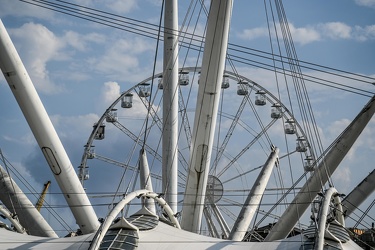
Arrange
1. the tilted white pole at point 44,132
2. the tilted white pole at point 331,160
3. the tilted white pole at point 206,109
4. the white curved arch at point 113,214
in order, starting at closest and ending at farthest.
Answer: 1. the white curved arch at point 113,214
2. the tilted white pole at point 44,132
3. the tilted white pole at point 206,109
4. the tilted white pole at point 331,160

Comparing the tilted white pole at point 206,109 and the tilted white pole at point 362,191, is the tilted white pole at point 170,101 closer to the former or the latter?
the tilted white pole at point 206,109

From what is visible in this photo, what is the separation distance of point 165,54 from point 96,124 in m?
17.2

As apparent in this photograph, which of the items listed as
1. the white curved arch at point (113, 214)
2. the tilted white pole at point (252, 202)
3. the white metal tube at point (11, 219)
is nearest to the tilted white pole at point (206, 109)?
the white curved arch at point (113, 214)

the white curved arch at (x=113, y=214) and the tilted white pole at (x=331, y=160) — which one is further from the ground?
the tilted white pole at (x=331, y=160)

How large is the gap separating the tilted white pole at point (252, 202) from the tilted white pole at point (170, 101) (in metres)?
3.36

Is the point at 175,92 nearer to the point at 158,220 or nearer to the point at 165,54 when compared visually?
the point at 165,54

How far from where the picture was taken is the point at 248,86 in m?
60.6

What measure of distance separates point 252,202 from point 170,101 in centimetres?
660

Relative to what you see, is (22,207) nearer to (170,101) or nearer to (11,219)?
(11,219)

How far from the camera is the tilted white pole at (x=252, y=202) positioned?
47.6 metres

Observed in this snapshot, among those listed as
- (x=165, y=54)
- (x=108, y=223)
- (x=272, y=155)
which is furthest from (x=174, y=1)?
(x=108, y=223)

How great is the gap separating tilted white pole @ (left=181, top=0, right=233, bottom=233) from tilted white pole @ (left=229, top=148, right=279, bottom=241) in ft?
10.6

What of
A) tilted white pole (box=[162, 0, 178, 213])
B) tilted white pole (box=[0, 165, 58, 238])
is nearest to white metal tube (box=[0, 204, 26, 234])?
tilted white pole (box=[0, 165, 58, 238])

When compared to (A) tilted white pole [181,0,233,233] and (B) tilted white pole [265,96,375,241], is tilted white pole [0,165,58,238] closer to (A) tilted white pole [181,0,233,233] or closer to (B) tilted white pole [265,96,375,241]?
(A) tilted white pole [181,0,233,233]
